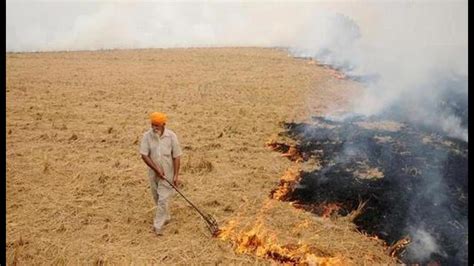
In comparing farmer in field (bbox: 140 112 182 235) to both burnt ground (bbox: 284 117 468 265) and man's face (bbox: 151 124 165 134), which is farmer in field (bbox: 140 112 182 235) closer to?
man's face (bbox: 151 124 165 134)

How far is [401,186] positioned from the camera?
7.68 meters

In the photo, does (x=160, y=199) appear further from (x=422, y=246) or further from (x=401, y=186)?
(x=401, y=186)

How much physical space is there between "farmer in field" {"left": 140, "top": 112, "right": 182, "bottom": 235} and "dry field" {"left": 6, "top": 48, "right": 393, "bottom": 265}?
476mm

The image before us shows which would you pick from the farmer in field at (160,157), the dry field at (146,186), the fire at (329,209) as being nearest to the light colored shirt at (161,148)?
the farmer in field at (160,157)

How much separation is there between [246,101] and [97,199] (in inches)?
452

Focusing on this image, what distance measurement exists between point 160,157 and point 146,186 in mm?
2314

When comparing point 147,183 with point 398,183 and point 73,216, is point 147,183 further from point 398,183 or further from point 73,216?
point 398,183

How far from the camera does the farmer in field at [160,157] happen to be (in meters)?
6.08

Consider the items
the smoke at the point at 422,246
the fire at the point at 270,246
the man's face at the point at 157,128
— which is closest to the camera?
the fire at the point at 270,246

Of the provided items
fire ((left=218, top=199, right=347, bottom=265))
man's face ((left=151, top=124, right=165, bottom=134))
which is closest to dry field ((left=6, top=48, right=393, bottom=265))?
fire ((left=218, top=199, right=347, bottom=265))

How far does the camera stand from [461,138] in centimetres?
1044

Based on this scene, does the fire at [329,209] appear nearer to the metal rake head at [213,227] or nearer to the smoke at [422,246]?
the smoke at [422,246]

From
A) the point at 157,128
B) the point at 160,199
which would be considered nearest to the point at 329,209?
the point at 160,199

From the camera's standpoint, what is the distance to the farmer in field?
6084mm
